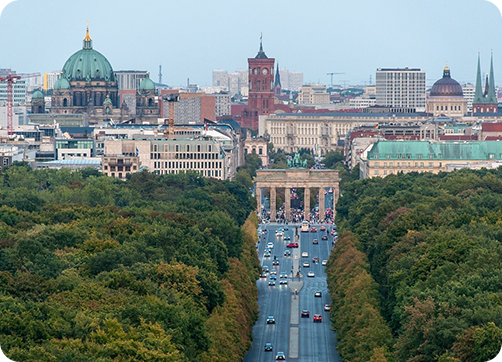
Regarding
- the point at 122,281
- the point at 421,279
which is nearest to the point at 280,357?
the point at 421,279

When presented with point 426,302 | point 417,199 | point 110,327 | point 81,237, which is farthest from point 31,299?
point 417,199

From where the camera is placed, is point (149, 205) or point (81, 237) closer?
point (81, 237)

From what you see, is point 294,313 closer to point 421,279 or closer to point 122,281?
point 421,279

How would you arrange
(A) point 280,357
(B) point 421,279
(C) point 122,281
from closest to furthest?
(C) point 122,281 < (B) point 421,279 < (A) point 280,357

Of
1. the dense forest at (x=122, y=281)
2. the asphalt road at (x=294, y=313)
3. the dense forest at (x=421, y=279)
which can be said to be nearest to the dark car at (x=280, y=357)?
the asphalt road at (x=294, y=313)

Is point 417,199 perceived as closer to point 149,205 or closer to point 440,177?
point 149,205

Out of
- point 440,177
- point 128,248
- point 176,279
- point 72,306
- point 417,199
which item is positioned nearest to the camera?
point 72,306

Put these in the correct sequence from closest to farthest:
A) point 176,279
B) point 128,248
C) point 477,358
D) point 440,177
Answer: point 477,358 → point 176,279 → point 128,248 → point 440,177
